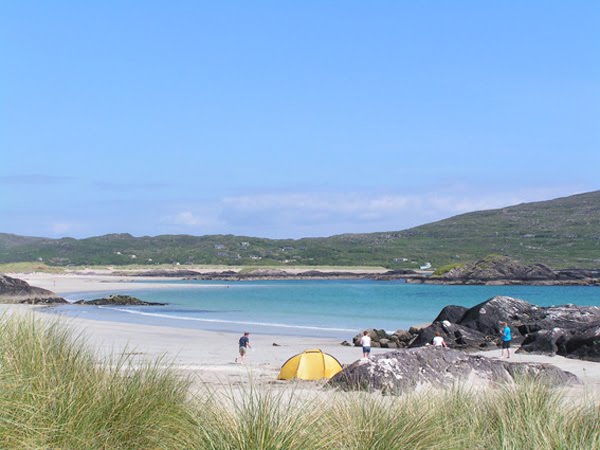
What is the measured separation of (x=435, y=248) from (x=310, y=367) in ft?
512

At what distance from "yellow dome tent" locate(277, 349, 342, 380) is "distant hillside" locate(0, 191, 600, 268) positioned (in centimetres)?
11659

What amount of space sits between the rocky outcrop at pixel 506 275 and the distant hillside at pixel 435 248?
25.8 m

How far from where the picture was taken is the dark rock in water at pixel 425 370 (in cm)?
1212

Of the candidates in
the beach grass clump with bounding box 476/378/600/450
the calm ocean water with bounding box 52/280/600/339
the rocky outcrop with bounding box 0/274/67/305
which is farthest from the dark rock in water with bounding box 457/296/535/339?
the rocky outcrop with bounding box 0/274/67/305

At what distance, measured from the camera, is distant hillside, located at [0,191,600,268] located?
146 m

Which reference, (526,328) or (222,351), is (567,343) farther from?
(222,351)

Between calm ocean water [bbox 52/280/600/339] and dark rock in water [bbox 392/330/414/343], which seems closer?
dark rock in water [bbox 392/330/414/343]

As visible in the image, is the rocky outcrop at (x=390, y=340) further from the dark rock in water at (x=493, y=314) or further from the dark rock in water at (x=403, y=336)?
the dark rock in water at (x=493, y=314)

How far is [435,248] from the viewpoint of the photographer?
169125mm

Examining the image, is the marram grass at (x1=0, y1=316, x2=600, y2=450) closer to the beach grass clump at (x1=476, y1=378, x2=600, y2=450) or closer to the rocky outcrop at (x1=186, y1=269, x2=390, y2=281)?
the beach grass clump at (x1=476, y1=378, x2=600, y2=450)

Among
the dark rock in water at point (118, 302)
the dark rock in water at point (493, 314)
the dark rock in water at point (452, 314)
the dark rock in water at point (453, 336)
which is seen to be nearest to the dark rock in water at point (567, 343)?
the dark rock in water at point (453, 336)

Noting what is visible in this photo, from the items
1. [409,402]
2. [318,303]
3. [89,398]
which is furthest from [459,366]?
[318,303]

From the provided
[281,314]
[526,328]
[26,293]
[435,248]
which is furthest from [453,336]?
[435,248]

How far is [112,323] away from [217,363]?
16890 mm
